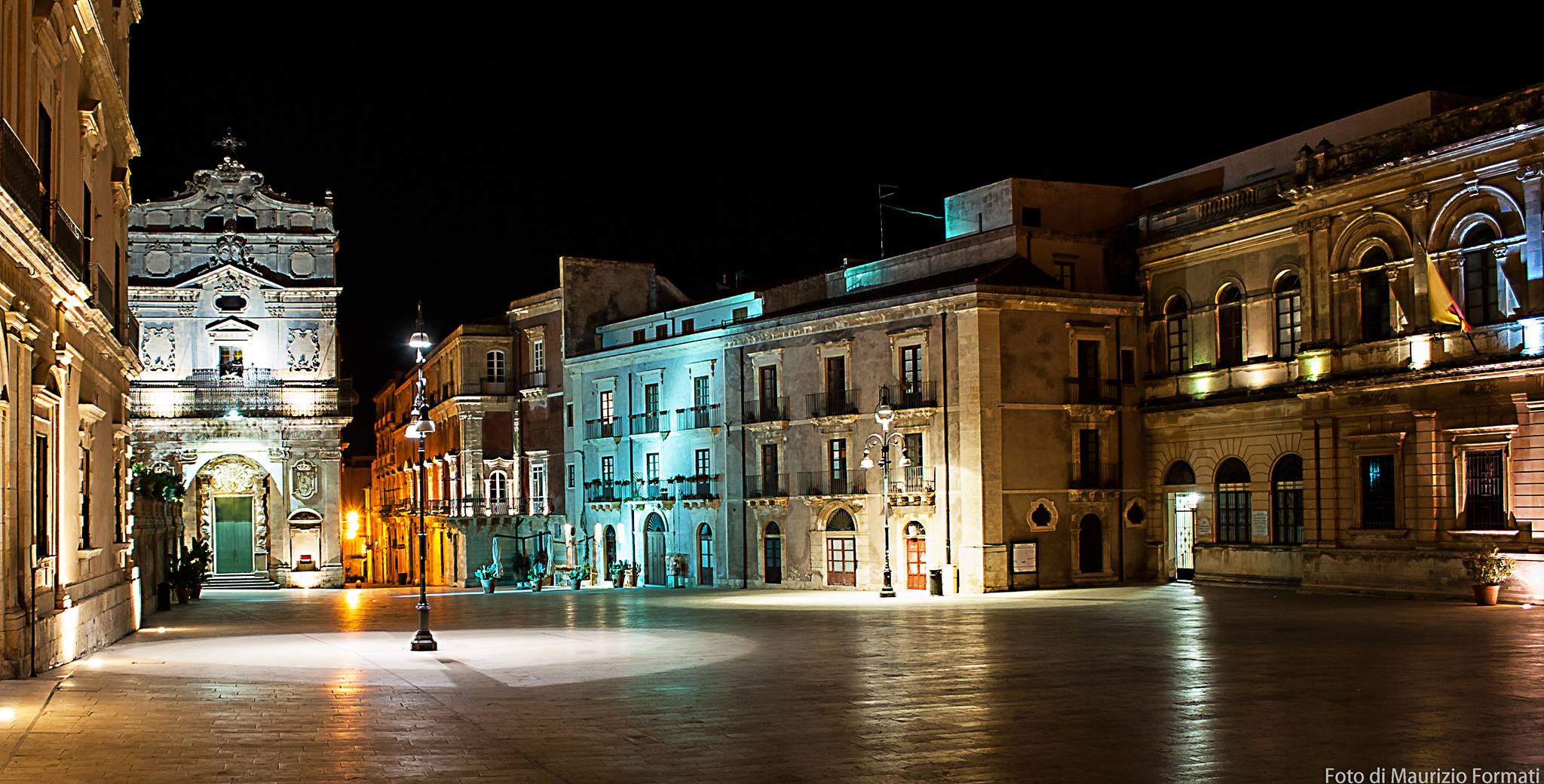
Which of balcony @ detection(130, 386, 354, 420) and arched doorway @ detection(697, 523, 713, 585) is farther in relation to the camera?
balcony @ detection(130, 386, 354, 420)

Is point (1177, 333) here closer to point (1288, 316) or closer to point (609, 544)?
point (1288, 316)

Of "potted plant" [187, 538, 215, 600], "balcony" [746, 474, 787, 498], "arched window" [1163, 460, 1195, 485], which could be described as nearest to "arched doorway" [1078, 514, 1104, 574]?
"arched window" [1163, 460, 1195, 485]

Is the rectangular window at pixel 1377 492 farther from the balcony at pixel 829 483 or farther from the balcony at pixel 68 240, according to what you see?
the balcony at pixel 68 240

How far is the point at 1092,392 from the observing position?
1877 inches

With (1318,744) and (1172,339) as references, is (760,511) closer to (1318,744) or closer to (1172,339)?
(1172,339)

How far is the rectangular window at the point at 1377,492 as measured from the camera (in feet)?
123

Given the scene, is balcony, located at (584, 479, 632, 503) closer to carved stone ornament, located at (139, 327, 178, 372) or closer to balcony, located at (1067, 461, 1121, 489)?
carved stone ornament, located at (139, 327, 178, 372)

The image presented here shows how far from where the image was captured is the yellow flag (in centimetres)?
3462

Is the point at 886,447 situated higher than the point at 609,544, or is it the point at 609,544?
the point at 886,447

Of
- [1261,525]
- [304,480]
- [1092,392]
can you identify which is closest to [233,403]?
[304,480]

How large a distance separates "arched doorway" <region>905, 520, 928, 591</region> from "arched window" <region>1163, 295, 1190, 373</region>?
943 cm

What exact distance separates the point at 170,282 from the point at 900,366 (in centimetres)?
3334

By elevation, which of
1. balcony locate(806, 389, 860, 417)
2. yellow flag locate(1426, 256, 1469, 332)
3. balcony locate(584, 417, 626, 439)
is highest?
yellow flag locate(1426, 256, 1469, 332)

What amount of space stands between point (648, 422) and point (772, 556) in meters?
9.38
